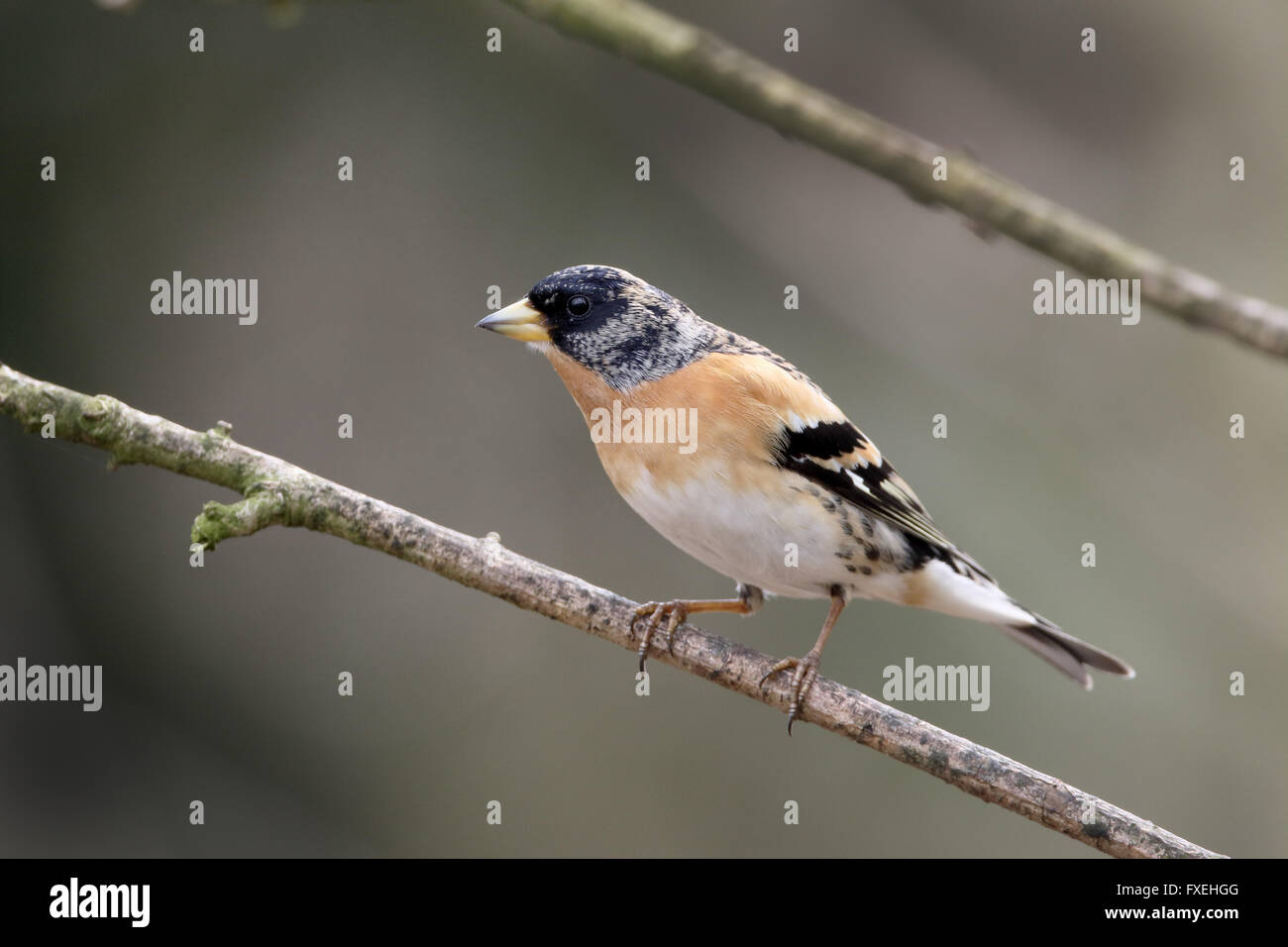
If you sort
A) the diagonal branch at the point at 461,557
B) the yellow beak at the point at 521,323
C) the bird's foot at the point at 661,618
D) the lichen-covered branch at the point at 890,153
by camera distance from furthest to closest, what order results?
1. the yellow beak at the point at 521,323
2. the bird's foot at the point at 661,618
3. the diagonal branch at the point at 461,557
4. the lichen-covered branch at the point at 890,153

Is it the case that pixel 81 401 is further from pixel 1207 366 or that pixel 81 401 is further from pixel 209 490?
pixel 1207 366

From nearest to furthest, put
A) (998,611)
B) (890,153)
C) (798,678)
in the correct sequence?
(890,153), (798,678), (998,611)

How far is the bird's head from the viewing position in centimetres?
468

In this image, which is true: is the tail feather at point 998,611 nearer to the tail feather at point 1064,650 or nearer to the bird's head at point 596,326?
the tail feather at point 1064,650

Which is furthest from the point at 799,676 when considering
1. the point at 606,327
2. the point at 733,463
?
the point at 606,327

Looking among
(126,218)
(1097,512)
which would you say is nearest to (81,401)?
(126,218)

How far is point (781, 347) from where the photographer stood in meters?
8.19

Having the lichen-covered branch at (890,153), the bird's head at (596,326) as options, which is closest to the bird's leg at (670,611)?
the bird's head at (596,326)

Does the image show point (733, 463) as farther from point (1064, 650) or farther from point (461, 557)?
point (1064, 650)

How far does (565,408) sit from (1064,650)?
4012mm

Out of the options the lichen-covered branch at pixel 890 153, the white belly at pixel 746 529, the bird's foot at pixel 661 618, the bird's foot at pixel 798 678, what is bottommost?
the bird's foot at pixel 798 678

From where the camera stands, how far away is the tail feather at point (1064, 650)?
5.26 m

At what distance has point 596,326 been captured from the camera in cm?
473

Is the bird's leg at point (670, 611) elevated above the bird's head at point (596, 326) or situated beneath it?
situated beneath
